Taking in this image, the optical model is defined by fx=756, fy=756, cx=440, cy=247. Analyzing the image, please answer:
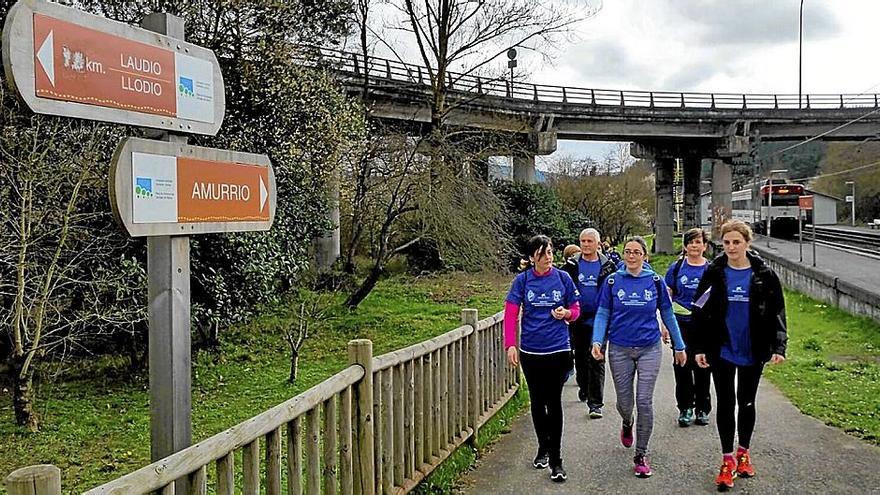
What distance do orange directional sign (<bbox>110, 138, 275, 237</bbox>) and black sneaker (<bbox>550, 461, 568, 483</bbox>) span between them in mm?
3178

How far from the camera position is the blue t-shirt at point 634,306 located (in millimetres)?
5672

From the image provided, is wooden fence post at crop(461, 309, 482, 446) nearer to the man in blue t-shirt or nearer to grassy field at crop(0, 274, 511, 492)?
grassy field at crop(0, 274, 511, 492)

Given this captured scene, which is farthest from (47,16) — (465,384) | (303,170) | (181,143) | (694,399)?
(303,170)

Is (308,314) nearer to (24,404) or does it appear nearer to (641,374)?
(24,404)

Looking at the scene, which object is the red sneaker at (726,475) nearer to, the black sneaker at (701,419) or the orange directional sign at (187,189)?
the black sneaker at (701,419)

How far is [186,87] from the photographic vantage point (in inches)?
124

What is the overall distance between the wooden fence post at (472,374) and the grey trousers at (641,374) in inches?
47.9

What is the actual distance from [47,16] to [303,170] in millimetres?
10374

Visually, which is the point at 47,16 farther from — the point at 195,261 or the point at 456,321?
the point at 456,321

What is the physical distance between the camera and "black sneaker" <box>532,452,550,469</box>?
5.91m

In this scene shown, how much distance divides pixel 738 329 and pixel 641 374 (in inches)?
30.5

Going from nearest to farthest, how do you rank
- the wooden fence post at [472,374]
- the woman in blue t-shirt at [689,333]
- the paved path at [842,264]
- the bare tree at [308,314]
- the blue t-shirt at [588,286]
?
the wooden fence post at [472,374]
the woman in blue t-shirt at [689,333]
the blue t-shirt at [588,286]
the bare tree at [308,314]
the paved path at [842,264]

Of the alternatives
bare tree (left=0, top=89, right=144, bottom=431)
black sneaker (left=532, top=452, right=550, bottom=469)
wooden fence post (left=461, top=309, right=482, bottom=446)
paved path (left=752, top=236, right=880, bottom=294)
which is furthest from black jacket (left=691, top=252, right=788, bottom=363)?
paved path (left=752, top=236, right=880, bottom=294)

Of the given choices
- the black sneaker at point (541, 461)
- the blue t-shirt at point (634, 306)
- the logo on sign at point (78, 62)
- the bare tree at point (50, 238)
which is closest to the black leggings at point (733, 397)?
the blue t-shirt at point (634, 306)
